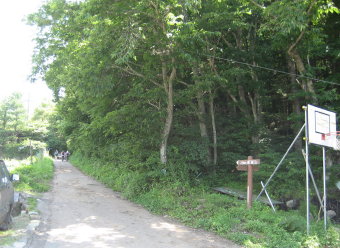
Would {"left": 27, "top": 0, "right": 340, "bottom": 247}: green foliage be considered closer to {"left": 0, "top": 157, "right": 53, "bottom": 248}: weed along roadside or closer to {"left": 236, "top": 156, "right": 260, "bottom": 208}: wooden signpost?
{"left": 236, "top": 156, "right": 260, "bottom": 208}: wooden signpost

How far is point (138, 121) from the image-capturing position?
523 inches

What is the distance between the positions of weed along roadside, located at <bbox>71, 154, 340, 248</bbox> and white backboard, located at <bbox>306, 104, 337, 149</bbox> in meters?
1.99

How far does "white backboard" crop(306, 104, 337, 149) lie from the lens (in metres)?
7.93

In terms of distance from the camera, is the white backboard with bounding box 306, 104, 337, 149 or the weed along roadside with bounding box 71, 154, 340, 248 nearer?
the weed along roadside with bounding box 71, 154, 340, 248

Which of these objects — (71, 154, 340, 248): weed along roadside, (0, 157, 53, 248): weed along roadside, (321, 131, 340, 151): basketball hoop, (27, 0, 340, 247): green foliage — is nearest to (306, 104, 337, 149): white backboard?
(321, 131, 340, 151): basketball hoop

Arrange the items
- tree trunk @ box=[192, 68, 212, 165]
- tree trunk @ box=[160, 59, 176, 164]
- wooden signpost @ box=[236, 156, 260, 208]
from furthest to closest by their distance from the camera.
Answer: tree trunk @ box=[192, 68, 212, 165] < tree trunk @ box=[160, 59, 176, 164] < wooden signpost @ box=[236, 156, 260, 208]

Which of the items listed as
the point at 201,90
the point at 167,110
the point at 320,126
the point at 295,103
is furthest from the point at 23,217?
the point at 295,103

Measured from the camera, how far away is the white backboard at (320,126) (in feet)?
26.0

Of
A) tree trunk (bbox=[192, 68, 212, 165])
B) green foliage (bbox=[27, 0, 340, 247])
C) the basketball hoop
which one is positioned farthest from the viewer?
tree trunk (bbox=[192, 68, 212, 165])

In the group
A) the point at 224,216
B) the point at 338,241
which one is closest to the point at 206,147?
the point at 224,216

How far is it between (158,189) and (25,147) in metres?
29.9

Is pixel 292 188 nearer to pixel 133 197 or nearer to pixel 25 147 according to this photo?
pixel 133 197

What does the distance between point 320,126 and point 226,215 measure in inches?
131

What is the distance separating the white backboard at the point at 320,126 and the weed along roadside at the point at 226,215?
1.99 metres
